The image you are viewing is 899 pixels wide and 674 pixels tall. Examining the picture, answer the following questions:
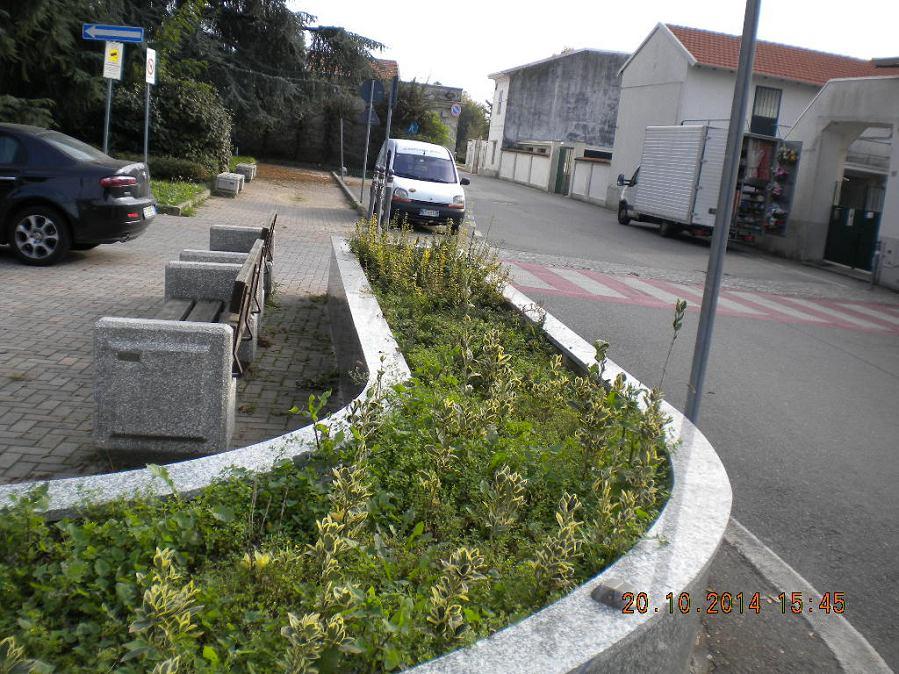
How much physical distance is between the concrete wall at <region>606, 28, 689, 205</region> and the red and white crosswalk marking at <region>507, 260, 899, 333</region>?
68.8 feet

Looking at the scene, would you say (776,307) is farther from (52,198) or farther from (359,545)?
(359,545)

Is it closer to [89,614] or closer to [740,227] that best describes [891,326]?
[740,227]

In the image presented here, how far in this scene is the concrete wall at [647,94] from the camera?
35.9m

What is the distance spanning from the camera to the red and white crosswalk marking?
13.6 metres

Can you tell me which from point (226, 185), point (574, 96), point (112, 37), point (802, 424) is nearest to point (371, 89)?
point (226, 185)

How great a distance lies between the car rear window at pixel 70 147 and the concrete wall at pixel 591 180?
30.5 m

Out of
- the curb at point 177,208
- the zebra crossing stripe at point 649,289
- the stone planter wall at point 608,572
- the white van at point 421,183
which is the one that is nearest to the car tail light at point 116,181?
the curb at point 177,208

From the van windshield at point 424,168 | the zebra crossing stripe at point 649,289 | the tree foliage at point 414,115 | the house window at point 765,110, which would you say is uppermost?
the house window at point 765,110

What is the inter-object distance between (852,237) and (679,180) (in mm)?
4949

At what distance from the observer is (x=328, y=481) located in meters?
3.79

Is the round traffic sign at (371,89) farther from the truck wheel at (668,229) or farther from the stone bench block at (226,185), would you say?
the truck wheel at (668,229)

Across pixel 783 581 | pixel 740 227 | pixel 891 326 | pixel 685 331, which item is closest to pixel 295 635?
pixel 783 581

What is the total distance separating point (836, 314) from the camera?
14.8 meters

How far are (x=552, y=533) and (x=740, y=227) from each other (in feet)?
76.6
